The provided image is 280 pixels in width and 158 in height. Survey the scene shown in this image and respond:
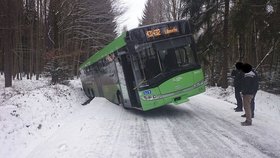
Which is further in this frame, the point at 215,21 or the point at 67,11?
the point at 67,11

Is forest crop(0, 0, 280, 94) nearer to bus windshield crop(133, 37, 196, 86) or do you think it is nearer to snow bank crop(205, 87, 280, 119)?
snow bank crop(205, 87, 280, 119)

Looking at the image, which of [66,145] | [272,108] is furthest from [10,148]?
[272,108]

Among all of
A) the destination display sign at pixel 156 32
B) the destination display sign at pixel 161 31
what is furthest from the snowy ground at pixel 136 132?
the destination display sign at pixel 161 31

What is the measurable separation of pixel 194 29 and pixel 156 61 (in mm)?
15513

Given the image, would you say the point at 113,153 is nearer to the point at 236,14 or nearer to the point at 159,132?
the point at 159,132

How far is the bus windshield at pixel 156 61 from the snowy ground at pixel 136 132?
66.6 inches

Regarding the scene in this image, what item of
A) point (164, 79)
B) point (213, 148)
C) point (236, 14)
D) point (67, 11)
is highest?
point (67, 11)

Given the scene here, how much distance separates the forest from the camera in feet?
72.3

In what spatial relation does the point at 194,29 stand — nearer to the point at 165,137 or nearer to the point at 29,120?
the point at 29,120

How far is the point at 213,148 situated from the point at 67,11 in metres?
25.6

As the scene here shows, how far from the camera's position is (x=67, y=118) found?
1559 centimetres

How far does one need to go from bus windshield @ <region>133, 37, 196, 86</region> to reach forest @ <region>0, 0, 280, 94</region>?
288 inches

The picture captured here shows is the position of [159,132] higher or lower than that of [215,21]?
lower

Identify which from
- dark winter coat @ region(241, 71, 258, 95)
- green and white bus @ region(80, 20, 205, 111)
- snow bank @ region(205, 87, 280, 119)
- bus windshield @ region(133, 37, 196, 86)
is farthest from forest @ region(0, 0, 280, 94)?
dark winter coat @ region(241, 71, 258, 95)
